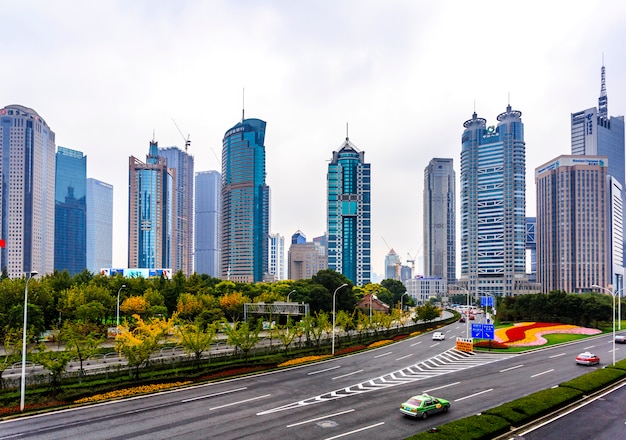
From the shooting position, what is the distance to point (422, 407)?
1073 inches

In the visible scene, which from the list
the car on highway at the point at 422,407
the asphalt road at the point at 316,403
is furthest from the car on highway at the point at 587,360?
the car on highway at the point at 422,407

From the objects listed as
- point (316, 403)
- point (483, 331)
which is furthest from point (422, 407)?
point (483, 331)

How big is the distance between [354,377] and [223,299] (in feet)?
155

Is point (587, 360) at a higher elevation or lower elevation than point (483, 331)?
lower

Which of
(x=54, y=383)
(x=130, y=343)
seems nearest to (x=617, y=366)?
(x=130, y=343)

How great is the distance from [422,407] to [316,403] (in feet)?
26.8

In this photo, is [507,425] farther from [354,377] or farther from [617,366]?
[617,366]

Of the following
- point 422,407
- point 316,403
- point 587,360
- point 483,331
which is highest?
point 422,407

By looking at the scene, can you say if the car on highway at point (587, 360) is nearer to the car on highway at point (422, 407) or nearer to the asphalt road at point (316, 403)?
the asphalt road at point (316, 403)

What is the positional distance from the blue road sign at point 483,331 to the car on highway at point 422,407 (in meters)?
31.6

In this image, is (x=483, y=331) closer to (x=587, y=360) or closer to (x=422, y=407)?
(x=587, y=360)

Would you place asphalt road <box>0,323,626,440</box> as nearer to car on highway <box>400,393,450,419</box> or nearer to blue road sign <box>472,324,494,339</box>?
car on highway <box>400,393,450,419</box>

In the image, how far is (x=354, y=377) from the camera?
136ft

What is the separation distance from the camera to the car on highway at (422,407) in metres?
27.1
